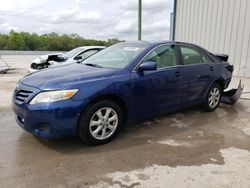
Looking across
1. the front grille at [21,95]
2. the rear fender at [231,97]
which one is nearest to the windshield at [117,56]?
the front grille at [21,95]

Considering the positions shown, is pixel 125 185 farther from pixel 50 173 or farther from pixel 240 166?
pixel 240 166

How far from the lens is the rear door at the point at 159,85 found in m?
4.39

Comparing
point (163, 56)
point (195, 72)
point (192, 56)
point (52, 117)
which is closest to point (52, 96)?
point (52, 117)

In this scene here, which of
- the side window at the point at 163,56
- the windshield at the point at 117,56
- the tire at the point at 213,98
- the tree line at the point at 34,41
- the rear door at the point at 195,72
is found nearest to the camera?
the windshield at the point at 117,56

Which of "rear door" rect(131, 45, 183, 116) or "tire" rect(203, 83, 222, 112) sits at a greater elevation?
"rear door" rect(131, 45, 183, 116)

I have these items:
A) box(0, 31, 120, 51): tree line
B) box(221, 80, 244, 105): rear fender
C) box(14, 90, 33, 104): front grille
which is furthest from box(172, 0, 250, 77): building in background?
box(0, 31, 120, 51): tree line

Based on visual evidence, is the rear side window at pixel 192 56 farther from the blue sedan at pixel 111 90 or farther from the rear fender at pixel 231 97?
the rear fender at pixel 231 97

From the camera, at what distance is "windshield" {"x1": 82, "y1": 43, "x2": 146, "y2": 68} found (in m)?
4.57

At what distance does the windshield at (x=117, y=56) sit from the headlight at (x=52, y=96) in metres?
1.09

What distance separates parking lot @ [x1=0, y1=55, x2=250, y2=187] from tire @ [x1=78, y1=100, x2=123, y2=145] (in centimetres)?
14

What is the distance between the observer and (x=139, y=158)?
3.68 metres

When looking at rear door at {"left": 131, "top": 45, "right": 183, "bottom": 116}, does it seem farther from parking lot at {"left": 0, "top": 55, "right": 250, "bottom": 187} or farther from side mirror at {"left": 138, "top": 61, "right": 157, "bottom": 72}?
parking lot at {"left": 0, "top": 55, "right": 250, "bottom": 187}

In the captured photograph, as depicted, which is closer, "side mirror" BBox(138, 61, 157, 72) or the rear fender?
"side mirror" BBox(138, 61, 157, 72)

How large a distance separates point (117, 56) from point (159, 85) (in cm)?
86
